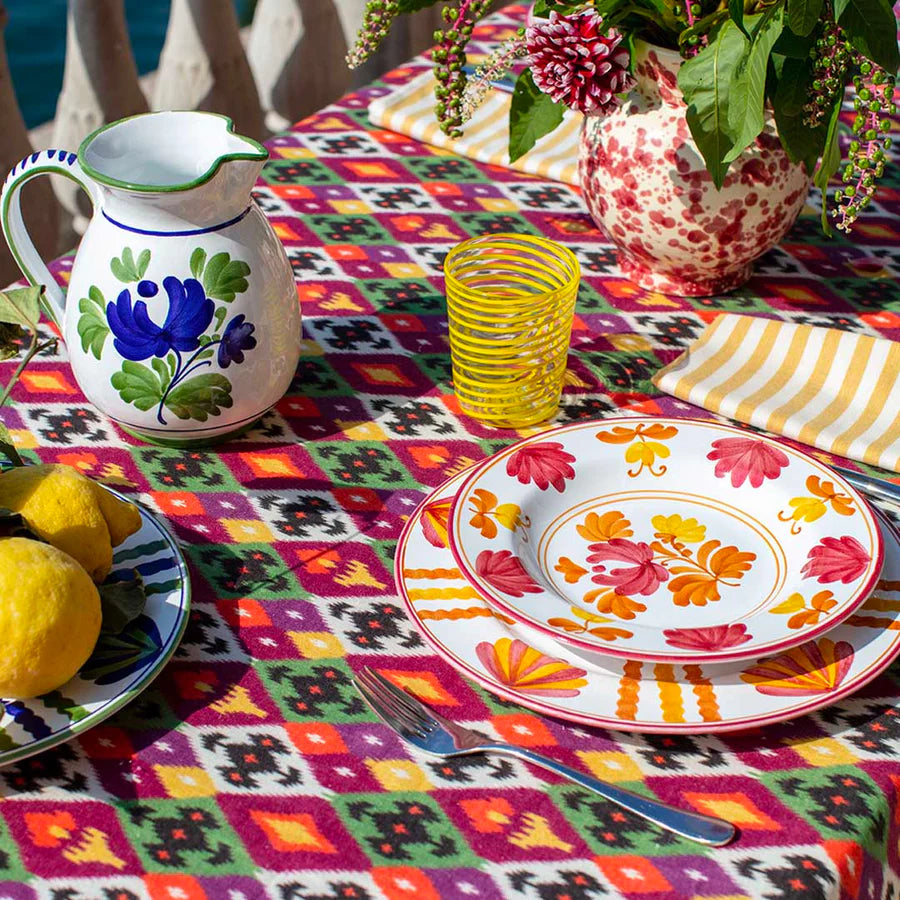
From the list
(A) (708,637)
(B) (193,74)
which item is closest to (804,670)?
(A) (708,637)

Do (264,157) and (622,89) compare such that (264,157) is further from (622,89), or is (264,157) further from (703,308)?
(703,308)

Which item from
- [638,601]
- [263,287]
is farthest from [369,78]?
[638,601]

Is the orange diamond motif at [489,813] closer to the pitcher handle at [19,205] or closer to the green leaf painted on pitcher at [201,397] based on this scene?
the green leaf painted on pitcher at [201,397]

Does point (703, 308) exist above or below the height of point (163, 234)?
below

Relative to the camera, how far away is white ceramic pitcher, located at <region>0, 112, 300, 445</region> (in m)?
0.85

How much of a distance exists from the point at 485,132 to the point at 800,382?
0.60m

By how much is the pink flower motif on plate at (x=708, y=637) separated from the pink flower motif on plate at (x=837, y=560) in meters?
0.07

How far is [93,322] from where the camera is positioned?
880 millimetres

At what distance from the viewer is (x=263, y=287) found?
0.89m

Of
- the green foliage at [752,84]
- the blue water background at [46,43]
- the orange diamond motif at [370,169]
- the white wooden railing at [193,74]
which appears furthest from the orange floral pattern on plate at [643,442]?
the blue water background at [46,43]

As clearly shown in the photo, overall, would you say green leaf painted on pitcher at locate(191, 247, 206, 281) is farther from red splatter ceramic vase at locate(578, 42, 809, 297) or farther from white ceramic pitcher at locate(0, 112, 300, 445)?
red splatter ceramic vase at locate(578, 42, 809, 297)

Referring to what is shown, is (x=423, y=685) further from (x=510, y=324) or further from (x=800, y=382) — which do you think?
(x=800, y=382)

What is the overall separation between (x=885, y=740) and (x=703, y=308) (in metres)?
0.54

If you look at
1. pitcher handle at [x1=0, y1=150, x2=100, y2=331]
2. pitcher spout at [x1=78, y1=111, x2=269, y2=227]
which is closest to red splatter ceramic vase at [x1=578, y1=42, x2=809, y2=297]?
pitcher spout at [x1=78, y1=111, x2=269, y2=227]
